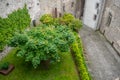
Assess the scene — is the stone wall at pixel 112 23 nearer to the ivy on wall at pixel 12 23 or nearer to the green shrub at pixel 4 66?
the ivy on wall at pixel 12 23

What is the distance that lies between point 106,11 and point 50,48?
16070 millimetres

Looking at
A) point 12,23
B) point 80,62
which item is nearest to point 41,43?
point 12,23

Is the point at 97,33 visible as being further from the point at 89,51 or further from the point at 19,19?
the point at 19,19

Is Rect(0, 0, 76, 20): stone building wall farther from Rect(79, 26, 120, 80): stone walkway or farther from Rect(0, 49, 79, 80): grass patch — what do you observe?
Rect(0, 49, 79, 80): grass patch

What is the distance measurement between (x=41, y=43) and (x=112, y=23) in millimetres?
14951

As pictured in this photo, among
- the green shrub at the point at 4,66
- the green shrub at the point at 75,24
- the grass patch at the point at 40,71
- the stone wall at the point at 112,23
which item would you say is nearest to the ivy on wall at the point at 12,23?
the green shrub at the point at 4,66

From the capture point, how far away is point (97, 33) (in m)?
35.4

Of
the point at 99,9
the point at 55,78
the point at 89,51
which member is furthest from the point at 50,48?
the point at 99,9

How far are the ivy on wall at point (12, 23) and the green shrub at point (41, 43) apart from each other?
7.60 ft

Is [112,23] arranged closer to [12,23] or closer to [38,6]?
[38,6]

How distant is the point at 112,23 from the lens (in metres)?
31.4

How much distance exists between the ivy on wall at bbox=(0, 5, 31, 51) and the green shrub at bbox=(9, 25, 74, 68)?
232 centimetres

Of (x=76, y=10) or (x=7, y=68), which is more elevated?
(x=76, y=10)

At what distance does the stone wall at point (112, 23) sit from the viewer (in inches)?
1181
